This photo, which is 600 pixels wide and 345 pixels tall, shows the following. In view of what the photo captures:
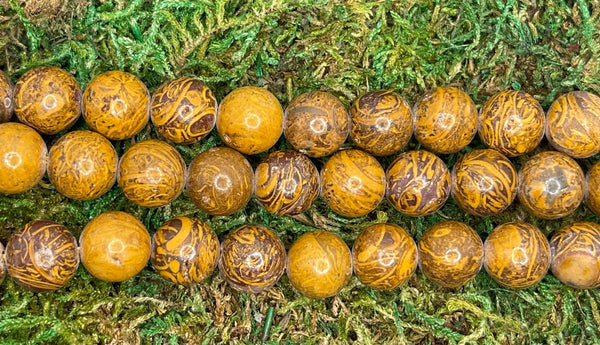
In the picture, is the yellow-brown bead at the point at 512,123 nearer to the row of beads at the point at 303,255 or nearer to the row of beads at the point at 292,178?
the row of beads at the point at 292,178

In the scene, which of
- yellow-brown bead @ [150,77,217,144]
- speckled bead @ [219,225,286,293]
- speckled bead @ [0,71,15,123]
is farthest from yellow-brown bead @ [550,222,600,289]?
speckled bead @ [0,71,15,123]

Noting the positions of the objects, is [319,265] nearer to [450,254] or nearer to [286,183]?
[286,183]

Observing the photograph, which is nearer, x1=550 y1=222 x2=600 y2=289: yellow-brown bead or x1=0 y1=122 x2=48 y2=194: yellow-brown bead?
x1=0 y1=122 x2=48 y2=194: yellow-brown bead

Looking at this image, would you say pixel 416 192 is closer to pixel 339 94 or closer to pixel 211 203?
pixel 339 94

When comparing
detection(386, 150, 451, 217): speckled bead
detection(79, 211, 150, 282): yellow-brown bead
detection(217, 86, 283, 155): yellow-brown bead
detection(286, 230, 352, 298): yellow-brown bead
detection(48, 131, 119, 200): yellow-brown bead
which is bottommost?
detection(286, 230, 352, 298): yellow-brown bead

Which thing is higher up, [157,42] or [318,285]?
[157,42]

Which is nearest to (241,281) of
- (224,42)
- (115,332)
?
(115,332)

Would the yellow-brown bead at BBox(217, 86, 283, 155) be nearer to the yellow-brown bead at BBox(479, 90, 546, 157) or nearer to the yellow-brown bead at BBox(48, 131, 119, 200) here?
the yellow-brown bead at BBox(48, 131, 119, 200)

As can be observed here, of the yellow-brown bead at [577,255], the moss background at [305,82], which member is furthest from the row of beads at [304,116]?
the yellow-brown bead at [577,255]
